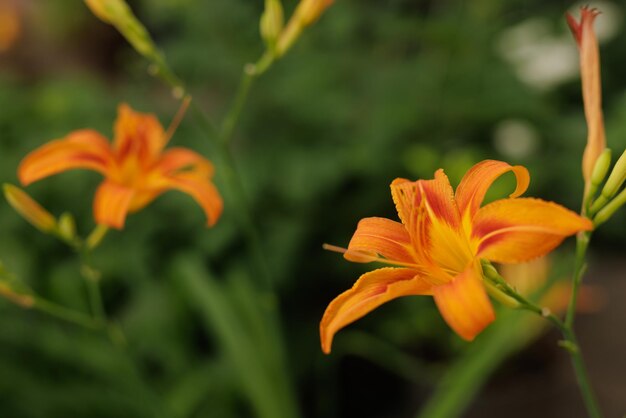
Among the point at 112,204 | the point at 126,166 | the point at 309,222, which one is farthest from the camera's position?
the point at 309,222

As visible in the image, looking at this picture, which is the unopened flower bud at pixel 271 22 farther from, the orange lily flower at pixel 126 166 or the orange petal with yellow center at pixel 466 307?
the orange petal with yellow center at pixel 466 307

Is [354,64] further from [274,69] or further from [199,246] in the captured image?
[199,246]

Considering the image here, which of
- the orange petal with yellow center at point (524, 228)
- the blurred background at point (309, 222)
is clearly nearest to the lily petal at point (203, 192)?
the orange petal with yellow center at point (524, 228)

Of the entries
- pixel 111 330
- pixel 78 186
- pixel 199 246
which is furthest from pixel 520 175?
pixel 78 186

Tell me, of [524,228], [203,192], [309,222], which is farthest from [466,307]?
[309,222]

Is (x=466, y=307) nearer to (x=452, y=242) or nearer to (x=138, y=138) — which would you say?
(x=452, y=242)

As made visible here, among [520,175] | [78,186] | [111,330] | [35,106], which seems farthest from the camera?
[35,106]

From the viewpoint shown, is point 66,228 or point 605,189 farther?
point 66,228
